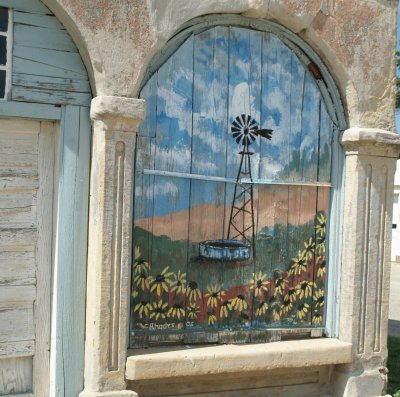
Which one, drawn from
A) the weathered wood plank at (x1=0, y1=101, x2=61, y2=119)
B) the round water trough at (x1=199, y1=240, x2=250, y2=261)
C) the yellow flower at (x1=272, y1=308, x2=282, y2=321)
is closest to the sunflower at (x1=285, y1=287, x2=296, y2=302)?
the yellow flower at (x1=272, y1=308, x2=282, y2=321)

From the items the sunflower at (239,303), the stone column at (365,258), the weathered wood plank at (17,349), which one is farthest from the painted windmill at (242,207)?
the weathered wood plank at (17,349)

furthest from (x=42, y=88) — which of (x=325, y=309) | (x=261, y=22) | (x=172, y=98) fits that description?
(x=325, y=309)

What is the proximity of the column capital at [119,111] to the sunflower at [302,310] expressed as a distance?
1873mm

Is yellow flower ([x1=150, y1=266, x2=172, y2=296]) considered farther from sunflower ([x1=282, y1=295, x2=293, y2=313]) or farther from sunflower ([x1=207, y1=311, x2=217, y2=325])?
sunflower ([x1=282, y1=295, x2=293, y2=313])

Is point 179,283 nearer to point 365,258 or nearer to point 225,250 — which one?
point 225,250

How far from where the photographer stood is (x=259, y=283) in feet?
15.6

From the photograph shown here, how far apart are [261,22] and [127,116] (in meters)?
1.34

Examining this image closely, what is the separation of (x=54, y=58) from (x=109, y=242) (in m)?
1.20

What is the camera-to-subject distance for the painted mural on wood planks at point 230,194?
438 cm

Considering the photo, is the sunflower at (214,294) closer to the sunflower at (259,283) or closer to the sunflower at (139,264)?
the sunflower at (259,283)

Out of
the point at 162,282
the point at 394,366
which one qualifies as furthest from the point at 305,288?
the point at 394,366

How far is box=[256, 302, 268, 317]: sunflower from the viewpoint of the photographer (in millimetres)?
4750

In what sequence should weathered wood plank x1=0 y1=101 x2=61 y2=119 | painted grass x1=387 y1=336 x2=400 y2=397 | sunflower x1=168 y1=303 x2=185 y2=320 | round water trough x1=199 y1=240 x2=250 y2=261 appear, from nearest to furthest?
1. weathered wood plank x1=0 y1=101 x2=61 y2=119
2. sunflower x1=168 y1=303 x2=185 y2=320
3. round water trough x1=199 y1=240 x2=250 y2=261
4. painted grass x1=387 y1=336 x2=400 y2=397

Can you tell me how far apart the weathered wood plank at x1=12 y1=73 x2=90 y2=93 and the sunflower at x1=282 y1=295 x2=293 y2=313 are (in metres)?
2.09
